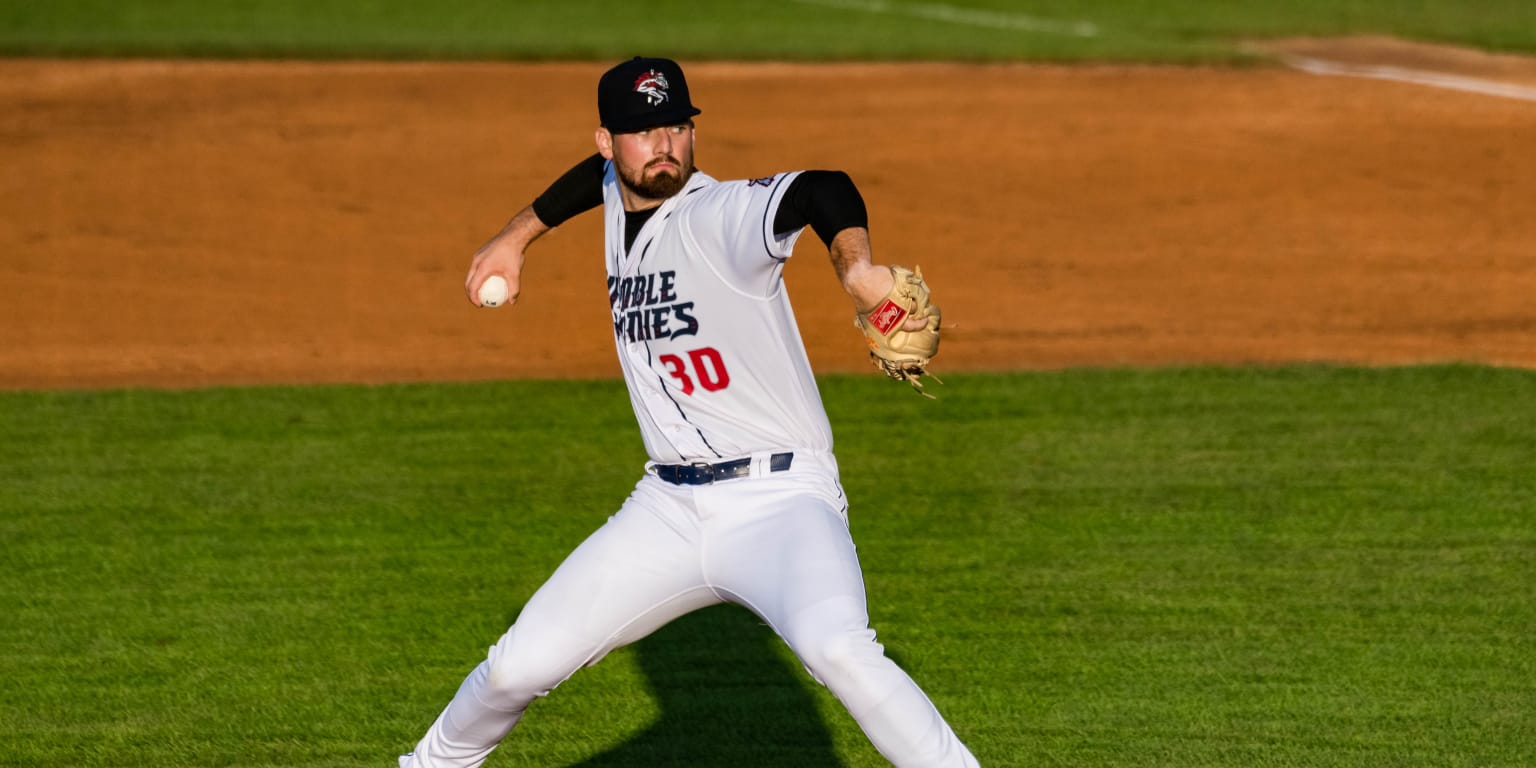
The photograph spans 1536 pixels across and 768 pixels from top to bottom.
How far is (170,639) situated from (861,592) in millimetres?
3162

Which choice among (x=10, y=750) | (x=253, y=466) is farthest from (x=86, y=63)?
(x=10, y=750)

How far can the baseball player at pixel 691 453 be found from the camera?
14.3 feet

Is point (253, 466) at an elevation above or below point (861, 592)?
below

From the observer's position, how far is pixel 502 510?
7586mm

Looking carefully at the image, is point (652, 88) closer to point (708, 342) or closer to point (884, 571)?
point (708, 342)

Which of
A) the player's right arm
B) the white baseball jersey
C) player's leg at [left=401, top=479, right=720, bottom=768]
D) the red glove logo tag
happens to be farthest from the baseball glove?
the player's right arm

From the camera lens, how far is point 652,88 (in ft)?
15.0

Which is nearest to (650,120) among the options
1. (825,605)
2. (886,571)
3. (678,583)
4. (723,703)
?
(678,583)

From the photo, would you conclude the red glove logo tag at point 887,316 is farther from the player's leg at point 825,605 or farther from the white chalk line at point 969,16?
the white chalk line at point 969,16

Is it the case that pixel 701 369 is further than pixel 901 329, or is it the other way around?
pixel 701 369

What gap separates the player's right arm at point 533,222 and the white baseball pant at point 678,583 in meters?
0.83

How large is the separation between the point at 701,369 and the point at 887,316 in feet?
2.46

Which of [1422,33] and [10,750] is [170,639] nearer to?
[10,750]

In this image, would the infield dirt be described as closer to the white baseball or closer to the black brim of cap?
the white baseball
